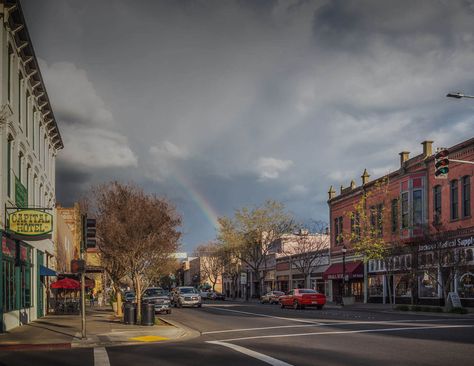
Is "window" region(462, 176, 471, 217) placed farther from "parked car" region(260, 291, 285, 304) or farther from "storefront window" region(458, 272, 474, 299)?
"parked car" region(260, 291, 285, 304)

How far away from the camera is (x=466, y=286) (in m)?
39.0

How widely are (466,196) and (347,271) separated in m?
18.1

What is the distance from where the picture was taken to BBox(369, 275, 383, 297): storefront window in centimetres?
5083

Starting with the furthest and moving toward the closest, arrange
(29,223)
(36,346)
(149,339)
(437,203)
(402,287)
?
(402,287), (437,203), (29,223), (149,339), (36,346)

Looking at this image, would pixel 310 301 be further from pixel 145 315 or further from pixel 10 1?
pixel 10 1

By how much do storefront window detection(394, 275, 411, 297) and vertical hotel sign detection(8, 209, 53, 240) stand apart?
2972cm

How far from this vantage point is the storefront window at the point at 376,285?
50831 mm

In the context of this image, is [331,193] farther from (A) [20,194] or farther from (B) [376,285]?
(A) [20,194]

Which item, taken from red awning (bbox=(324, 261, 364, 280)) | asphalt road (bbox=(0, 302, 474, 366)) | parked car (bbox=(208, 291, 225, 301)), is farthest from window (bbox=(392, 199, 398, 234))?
parked car (bbox=(208, 291, 225, 301))

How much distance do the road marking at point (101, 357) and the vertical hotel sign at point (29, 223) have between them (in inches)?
260

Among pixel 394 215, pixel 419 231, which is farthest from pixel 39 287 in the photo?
pixel 394 215

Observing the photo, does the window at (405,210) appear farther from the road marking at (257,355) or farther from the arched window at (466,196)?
the road marking at (257,355)

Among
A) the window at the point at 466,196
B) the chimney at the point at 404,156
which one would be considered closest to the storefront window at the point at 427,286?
the window at the point at 466,196

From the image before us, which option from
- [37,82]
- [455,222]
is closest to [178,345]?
[37,82]
